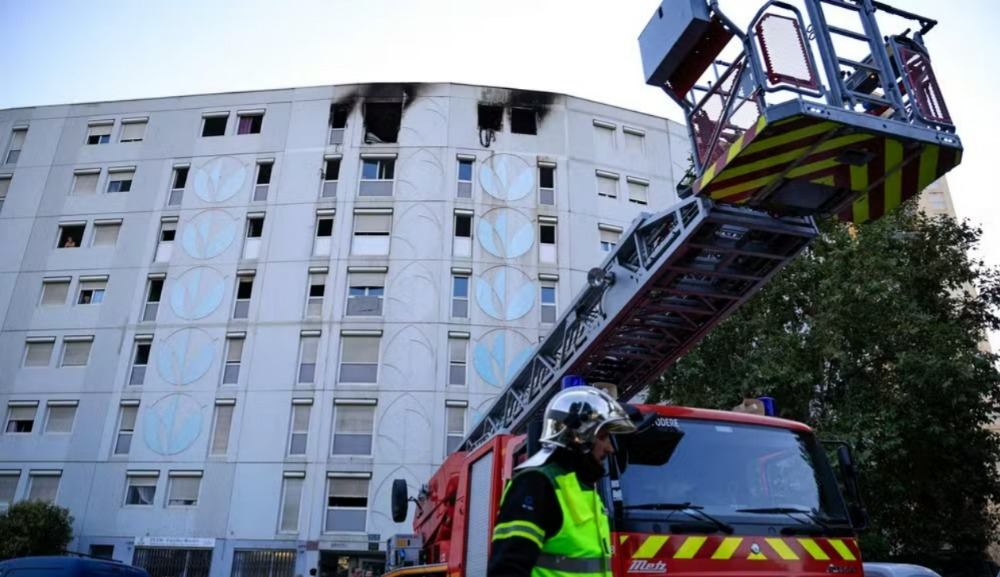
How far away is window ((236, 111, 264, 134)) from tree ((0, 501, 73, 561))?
14.6 m

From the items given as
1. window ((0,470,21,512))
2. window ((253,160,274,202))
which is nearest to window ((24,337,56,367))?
window ((0,470,21,512))

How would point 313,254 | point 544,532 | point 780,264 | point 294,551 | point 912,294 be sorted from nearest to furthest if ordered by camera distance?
point 544,532, point 780,264, point 912,294, point 294,551, point 313,254

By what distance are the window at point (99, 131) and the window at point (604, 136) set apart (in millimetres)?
19375

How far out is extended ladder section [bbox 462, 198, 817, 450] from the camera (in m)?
5.44

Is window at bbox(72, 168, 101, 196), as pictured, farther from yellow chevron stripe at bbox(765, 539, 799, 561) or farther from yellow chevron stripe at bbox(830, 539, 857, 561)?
yellow chevron stripe at bbox(830, 539, 857, 561)

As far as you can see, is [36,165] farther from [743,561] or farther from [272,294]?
[743,561]

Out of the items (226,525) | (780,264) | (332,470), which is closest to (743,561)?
(780,264)

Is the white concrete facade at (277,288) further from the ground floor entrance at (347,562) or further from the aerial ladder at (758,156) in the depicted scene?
the aerial ladder at (758,156)

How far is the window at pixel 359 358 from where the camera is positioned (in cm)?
2247

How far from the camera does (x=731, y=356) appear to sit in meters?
14.6

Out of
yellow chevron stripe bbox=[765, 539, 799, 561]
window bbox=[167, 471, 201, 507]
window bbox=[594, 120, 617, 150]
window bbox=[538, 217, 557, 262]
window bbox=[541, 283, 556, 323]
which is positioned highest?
window bbox=[594, 120, 617, 150]

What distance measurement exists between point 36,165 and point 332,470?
17917 millimetres

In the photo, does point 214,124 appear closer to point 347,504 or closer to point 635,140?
point 347,504

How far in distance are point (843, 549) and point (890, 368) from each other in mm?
10952
